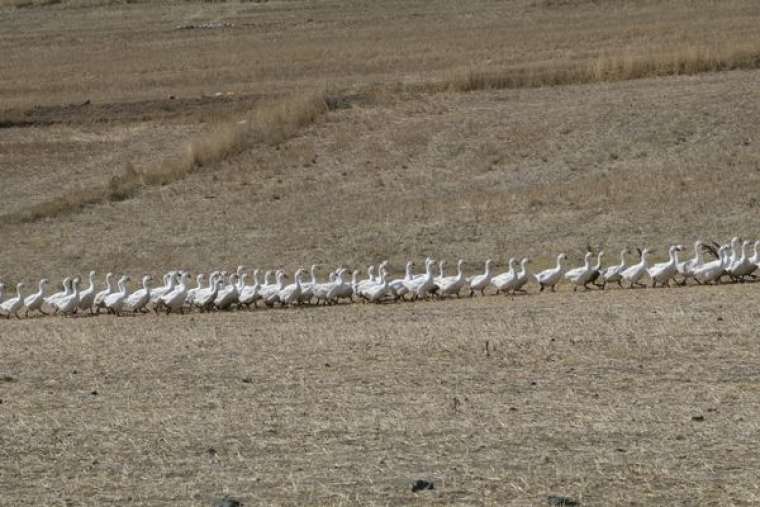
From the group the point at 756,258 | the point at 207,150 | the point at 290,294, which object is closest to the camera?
the point at 756,258

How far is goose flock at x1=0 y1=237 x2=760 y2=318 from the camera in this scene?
80.8 feet

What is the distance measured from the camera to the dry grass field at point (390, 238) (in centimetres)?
1198

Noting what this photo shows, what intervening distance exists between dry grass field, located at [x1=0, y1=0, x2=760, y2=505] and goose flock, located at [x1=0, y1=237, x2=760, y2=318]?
3.08 feet

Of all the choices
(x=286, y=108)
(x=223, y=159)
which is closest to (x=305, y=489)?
(x=223, y=159)

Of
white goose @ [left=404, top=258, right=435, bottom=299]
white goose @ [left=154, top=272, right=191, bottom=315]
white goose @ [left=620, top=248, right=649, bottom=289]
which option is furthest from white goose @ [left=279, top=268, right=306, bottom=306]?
white goose @ [left=620, top=248, right=649, bottom=289]

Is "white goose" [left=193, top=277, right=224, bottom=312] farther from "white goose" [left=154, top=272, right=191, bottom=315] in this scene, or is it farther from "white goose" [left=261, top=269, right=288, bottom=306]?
"white goose" [left=261, top=269, right=288, bottom=306]

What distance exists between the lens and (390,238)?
102 feet

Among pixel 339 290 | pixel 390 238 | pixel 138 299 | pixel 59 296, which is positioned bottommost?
pixel 390 238

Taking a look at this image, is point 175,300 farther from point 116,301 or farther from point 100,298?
point 100,298

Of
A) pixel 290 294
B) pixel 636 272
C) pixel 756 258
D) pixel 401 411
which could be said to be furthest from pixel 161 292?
pixel 401 411

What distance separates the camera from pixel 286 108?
43750 mm

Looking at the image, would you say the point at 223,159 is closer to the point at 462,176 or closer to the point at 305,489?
the point at 462,176

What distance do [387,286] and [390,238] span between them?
6222 millimetres

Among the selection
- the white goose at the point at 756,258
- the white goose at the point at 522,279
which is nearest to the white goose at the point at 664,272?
the white goose at the point at 756,258
